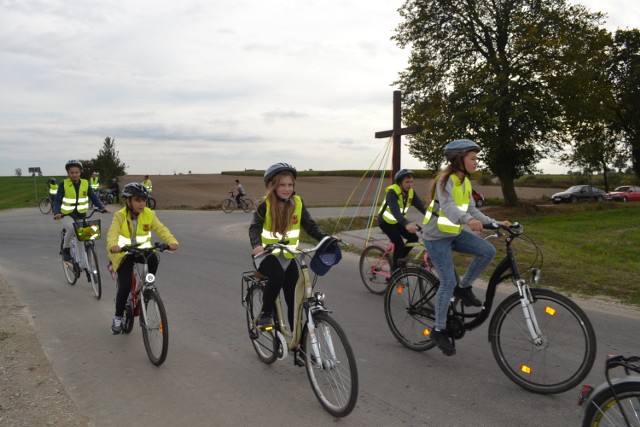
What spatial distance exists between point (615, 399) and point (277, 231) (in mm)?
2595

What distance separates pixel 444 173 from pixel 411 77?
84.1 ft

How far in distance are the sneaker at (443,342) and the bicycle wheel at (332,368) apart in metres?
1.33

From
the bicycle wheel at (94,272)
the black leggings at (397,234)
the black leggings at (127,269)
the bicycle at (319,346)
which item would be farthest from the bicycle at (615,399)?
the bicycle wheel at (94,272)

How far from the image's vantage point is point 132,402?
4.08m

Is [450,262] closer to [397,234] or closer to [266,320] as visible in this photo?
[266,320]

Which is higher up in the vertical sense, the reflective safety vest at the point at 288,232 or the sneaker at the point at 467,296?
the reflective safety vest at the point at 288,232

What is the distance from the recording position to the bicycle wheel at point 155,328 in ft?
15.4

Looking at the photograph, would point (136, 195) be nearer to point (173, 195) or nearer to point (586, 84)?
point (586, 84)

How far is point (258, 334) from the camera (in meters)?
4.85

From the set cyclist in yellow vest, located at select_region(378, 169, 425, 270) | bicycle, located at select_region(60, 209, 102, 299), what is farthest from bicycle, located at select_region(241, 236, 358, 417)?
bicycle, located at select_region(60, 209, 102, 299)

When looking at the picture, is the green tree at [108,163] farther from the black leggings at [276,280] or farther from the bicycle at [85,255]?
the black leggings at [276,280]

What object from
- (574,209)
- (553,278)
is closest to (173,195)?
(574,209)

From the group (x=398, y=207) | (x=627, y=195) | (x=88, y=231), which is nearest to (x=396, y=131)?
(x=398, y=207)

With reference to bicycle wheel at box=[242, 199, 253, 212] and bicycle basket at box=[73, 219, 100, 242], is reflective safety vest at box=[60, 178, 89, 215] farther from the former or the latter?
bicycle wheel at box=[242, 199, 253, 212]
